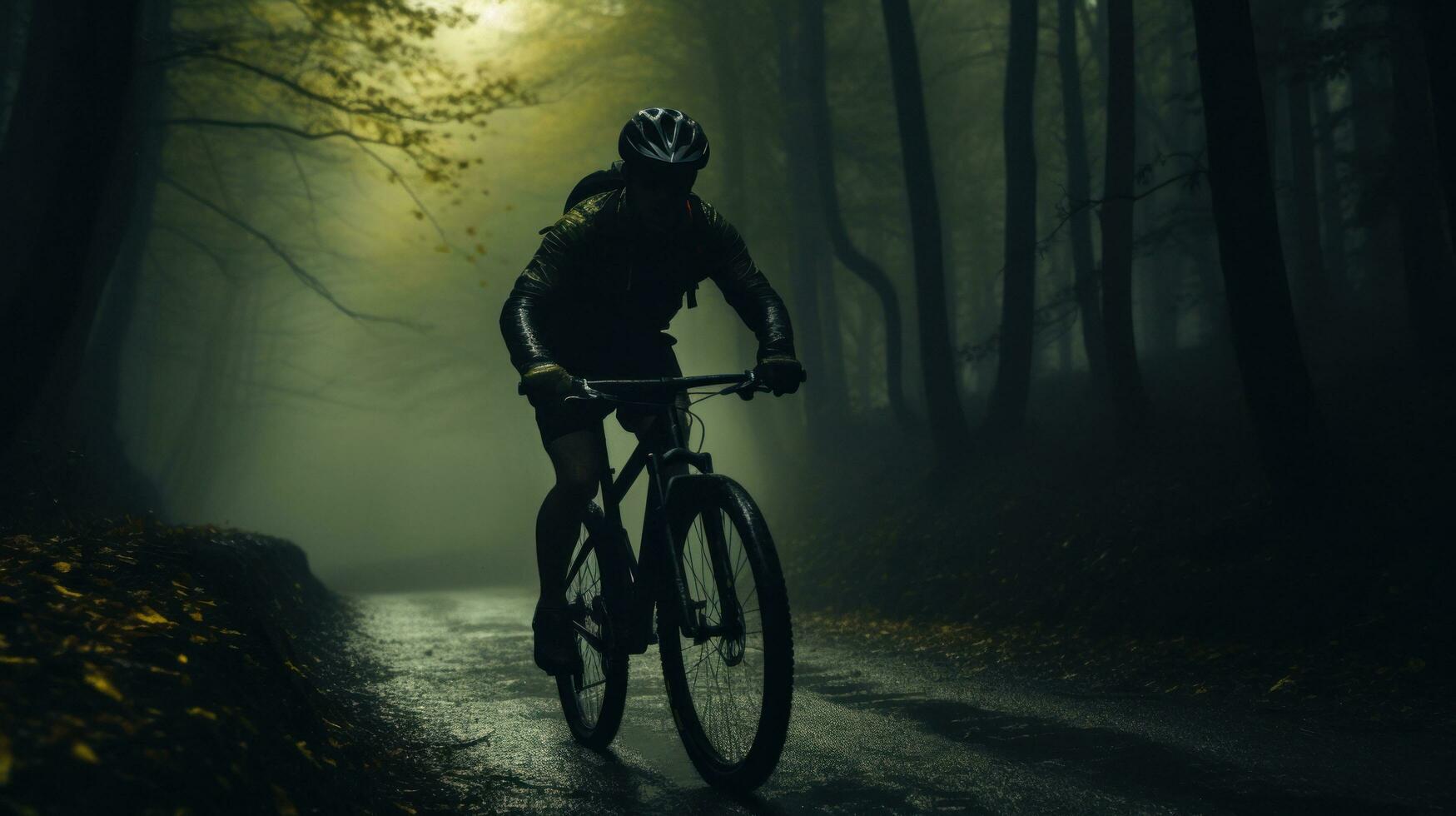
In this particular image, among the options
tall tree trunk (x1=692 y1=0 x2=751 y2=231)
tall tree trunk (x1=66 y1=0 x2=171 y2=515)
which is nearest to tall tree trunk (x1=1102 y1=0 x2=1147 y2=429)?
tall tree trunk (x1=692 y1=0 x2=751 y2=231)

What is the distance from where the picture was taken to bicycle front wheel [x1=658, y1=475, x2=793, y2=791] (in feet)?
11.5

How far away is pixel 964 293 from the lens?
110ft

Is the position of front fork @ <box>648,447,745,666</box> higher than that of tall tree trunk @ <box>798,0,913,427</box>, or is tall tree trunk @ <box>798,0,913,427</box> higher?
tall tree trunk @ <box>798,0,913,427</box>

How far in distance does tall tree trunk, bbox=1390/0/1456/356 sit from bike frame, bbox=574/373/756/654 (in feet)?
29.0

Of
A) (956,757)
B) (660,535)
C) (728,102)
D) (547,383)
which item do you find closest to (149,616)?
(547,383)

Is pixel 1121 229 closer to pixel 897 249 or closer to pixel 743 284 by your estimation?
pixel 743 284

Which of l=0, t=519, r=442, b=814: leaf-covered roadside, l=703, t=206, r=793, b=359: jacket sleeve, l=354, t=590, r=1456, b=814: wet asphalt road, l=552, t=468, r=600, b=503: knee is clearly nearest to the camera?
l=0, t=519, r=442, b=814: leaf-covered roadside

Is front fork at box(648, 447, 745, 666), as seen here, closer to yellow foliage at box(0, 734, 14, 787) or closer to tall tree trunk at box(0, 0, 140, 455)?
yellow foliage at box(0, 734, 14, 787)

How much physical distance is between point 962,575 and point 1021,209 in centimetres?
464

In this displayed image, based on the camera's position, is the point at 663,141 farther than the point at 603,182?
No

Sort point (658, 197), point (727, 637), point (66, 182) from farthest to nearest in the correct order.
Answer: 1. point (66, 182)
2. point (658, 197)
3. point (727, 637)

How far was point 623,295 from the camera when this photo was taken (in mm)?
4465

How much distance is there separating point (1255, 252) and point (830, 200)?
31.2 ft

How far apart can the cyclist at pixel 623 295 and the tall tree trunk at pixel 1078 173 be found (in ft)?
35.0
